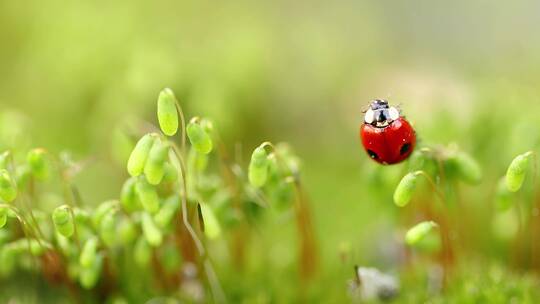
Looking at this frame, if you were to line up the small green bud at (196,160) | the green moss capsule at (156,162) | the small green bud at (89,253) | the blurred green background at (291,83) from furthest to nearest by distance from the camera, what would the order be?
the blurred green background at (291,83) → the small green bud at (196,160) → the small green bud at (89,253) → the green moss capsule at (156,162)

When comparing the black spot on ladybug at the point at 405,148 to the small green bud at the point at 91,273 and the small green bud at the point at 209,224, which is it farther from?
the small green bud at the point at 91,273

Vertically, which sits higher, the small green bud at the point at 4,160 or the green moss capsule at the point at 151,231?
the small green bud at the point at 4,160

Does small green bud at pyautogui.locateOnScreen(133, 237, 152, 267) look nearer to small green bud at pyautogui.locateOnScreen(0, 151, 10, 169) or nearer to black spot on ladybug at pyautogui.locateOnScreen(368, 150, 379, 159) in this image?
small green bud at pyautogui.locateOnScreen(0, 151, 10, 169)

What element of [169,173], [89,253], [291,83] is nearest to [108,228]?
[89,253]

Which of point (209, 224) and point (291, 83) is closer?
point (209, 224)

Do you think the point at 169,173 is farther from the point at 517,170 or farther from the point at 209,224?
the point at 517,170

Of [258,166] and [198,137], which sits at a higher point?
[198,137]

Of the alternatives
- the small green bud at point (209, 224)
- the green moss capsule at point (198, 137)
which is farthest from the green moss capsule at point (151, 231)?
the green moss capsule at point (198, 137)
